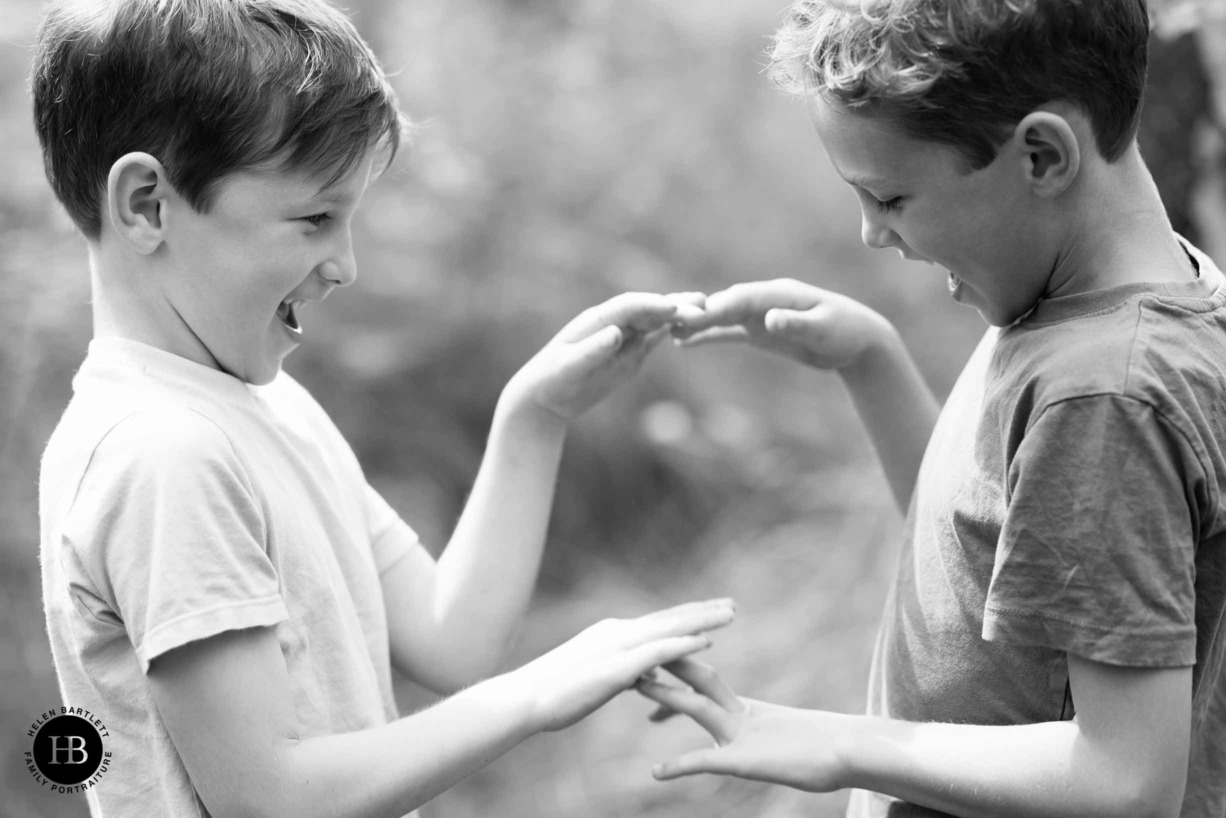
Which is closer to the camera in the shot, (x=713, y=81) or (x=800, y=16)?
(x=800, y=16)

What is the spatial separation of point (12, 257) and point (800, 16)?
105 inches

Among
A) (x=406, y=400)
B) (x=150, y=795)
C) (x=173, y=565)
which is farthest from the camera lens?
(x=406, y=400)

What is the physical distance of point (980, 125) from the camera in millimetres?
1158

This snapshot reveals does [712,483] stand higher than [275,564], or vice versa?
[275,564]

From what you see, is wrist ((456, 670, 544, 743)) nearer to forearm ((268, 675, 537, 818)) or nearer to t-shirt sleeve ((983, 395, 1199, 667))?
forearm ((268, 675, 537, 818))

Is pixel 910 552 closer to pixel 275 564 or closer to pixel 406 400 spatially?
pixel 275 564

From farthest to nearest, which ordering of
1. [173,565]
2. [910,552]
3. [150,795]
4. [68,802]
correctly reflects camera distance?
[68,802]
[910,552]
[150,795]
[173,565]

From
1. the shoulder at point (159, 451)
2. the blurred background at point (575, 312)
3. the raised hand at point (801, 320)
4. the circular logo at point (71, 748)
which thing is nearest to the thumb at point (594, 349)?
the raised hand at point (801, 320)

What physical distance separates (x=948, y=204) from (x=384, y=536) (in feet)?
3.07

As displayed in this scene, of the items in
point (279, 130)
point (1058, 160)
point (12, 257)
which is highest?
point (1058, 160)

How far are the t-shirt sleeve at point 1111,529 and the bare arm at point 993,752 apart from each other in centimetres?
4

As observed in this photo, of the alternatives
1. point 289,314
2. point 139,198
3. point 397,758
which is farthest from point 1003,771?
point 139,198

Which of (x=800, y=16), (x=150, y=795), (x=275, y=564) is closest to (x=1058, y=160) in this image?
(x=800, y=16)

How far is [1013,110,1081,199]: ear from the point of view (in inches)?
44.9
